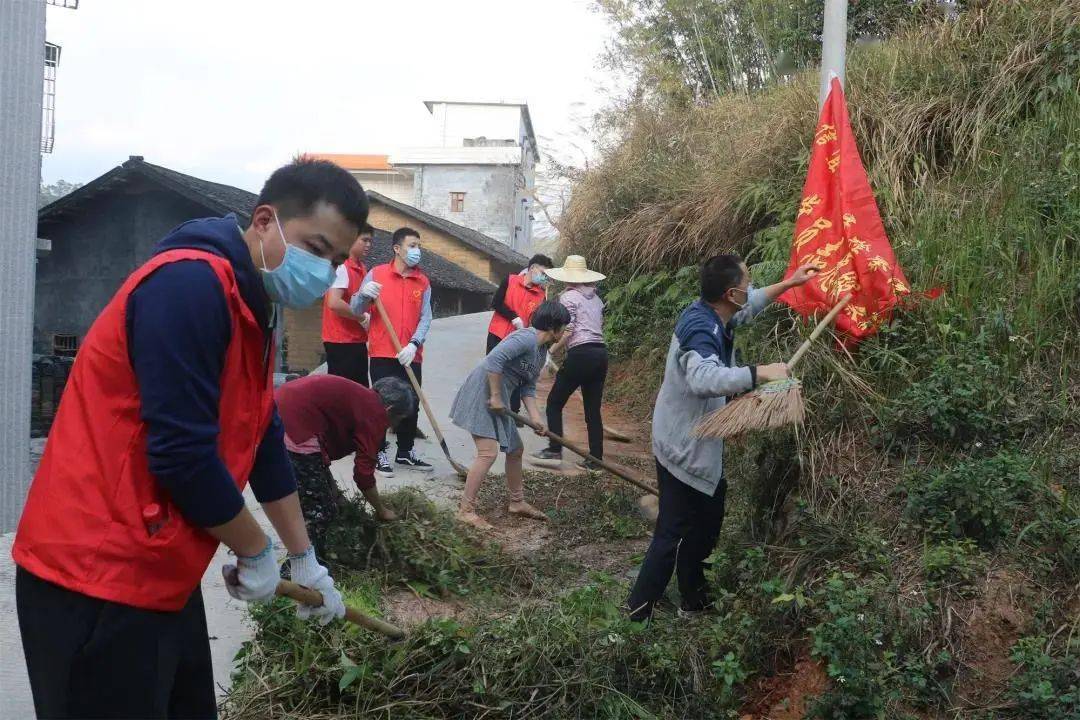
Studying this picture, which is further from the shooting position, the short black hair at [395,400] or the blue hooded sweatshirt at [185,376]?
the short black hair at [395,400]

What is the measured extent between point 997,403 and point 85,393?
4.19m

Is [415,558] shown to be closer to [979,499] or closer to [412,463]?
[412,463]

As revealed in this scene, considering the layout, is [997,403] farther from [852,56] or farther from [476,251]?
[476,251]

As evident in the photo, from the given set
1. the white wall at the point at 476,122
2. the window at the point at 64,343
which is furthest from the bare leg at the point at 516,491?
the white wall at the point at 476,122

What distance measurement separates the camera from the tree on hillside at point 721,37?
1081cm

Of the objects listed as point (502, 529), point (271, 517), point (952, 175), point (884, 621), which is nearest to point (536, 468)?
point (502, 529)

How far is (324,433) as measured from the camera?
187 inches

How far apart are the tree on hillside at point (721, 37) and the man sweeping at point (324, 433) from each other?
23.8ft

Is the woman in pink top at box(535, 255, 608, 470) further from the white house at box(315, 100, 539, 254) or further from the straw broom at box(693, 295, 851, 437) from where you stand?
the white house at box(315, 100, 539, 254)

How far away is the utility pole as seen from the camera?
5.80 metres

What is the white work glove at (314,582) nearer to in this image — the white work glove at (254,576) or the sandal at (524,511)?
the white work glove at (254,576)

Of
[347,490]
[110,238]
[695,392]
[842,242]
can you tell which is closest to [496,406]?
[347,490]

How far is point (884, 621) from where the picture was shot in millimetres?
3633

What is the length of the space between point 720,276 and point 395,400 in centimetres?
187
